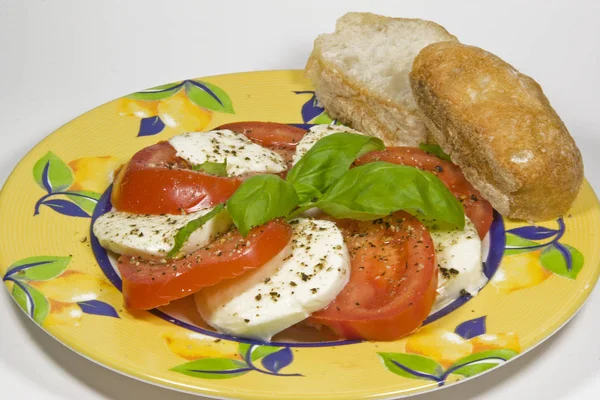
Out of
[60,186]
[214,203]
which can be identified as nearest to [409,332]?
[214,203]

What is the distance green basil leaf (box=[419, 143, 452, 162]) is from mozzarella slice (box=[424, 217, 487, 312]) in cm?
60

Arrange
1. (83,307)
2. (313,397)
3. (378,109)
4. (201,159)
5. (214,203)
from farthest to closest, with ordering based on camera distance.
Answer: (378,109), (201,159), (214,203), (83,307), (313,397)

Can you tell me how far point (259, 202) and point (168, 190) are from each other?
0.53 metres

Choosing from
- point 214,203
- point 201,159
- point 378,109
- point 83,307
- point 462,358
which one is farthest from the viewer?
point 378,109

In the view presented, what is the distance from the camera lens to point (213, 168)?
341cm

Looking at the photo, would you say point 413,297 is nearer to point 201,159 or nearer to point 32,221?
point 201,159

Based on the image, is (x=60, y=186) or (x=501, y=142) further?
(x=60, y=186)

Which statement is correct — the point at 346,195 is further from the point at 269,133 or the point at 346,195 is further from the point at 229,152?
the point at 269,133

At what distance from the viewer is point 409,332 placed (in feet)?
9.14

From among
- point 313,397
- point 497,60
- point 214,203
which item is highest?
point 497,60

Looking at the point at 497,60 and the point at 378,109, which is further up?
the point at 497,60

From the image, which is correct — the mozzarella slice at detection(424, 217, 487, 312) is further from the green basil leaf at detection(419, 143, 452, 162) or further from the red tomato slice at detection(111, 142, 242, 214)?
the red tomato slice at detection(111, 142, 242, 214)

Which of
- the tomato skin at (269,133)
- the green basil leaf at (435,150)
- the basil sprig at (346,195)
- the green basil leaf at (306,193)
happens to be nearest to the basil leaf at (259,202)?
the basil sprig at (346,195)

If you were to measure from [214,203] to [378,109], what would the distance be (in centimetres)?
114
